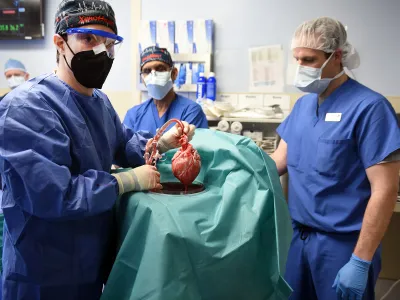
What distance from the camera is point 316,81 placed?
62.2 inches

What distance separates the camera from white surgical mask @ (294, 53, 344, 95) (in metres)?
1.57

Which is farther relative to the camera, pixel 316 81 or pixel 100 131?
pixel 316 81

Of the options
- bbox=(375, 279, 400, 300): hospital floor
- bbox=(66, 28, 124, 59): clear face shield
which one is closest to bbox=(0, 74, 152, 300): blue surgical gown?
bbox=(66, 28, 124, 59): clear face shield

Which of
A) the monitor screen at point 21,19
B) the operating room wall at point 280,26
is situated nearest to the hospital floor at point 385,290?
the operating room wall at point 280,26

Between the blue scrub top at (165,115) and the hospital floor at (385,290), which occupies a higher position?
the blue scrub top at (165,115)

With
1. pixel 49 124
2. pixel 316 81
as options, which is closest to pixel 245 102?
pixel 316 81

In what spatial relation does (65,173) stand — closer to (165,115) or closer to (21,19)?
(165,115)

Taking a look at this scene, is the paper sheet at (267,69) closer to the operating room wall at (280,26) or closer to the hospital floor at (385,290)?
the operating room wall at (280,26)

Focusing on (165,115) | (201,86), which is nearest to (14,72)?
(201,86)

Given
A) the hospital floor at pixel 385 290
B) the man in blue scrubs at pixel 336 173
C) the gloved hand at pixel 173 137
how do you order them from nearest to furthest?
the gloved hand at pixel 173 137, the man in blue scrubs at pixel 336 173, the hospital floor at pixel 385 290

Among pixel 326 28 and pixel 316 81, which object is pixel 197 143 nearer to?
pixel 316 81

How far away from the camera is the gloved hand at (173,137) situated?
4.12 ft

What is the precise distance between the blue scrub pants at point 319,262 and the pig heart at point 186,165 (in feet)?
2.10

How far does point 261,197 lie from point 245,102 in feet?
6.30
